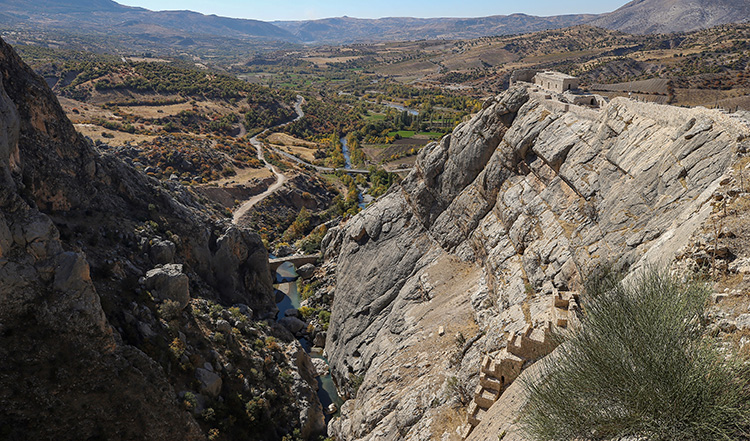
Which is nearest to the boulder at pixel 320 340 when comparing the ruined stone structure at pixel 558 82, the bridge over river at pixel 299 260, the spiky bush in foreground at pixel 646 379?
the bridge over river at pixel 299 260

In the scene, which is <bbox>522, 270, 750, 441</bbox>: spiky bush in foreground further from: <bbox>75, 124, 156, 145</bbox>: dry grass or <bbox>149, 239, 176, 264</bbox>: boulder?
<bbox>75, 124, 156, 145</bbox>: dry grass

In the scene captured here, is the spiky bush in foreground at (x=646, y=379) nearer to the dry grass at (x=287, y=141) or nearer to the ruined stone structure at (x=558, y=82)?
the ruined stone structure at (x=558, y=82)

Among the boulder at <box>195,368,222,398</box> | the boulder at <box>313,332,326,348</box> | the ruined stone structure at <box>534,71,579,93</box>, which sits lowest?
the boulder at <box>313,332,326,348</box>

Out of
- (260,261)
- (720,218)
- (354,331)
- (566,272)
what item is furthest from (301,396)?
(720,218)

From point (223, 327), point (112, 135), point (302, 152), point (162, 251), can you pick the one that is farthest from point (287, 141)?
point (223, 327)

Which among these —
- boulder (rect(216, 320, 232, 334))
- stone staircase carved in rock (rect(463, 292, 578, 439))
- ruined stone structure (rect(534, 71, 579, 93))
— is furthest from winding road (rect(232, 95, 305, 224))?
stone staircase carved in rock (rect(463, 292, 578, 439))

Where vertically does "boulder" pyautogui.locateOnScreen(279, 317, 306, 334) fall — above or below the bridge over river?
below

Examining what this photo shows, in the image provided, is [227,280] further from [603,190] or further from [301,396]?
[603,190]
